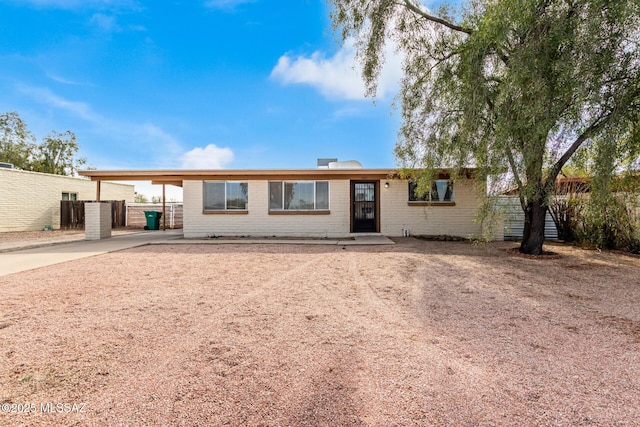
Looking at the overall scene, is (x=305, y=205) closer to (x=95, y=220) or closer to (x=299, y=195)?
(x=299, y=195)

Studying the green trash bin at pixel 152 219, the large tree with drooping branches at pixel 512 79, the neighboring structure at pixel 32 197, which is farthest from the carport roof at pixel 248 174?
the neighboring structure at pixel 32 197

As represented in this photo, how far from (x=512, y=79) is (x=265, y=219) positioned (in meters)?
8.88

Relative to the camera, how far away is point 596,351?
2729 mm

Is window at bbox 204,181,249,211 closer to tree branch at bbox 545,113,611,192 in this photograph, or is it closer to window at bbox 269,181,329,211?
window at bbox 269,181,329,211

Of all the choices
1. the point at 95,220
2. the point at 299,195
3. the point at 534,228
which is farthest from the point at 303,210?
the point at 95,220

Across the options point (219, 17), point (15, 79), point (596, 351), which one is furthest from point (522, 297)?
point (15, 79)

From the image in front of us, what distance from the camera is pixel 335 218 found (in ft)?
38.6

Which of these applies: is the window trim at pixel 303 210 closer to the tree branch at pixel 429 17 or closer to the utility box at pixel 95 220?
the tree branch at pixel 429 17

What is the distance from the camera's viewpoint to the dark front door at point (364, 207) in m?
12.1

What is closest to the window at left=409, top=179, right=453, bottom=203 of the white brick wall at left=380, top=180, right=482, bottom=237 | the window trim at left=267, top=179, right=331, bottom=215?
the white brick wall at left=380, top=180, right=482, bottom=237

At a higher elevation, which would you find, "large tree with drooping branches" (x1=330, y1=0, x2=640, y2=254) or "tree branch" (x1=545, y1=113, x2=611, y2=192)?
"large tree with drooping branches" (x1=330, y1=0, x2=640, y2=254)

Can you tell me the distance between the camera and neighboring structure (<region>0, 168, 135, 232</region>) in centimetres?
1468

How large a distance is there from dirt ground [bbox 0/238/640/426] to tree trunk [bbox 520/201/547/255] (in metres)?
2.36

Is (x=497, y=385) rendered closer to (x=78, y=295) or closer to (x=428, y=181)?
(x=78, y=295)
